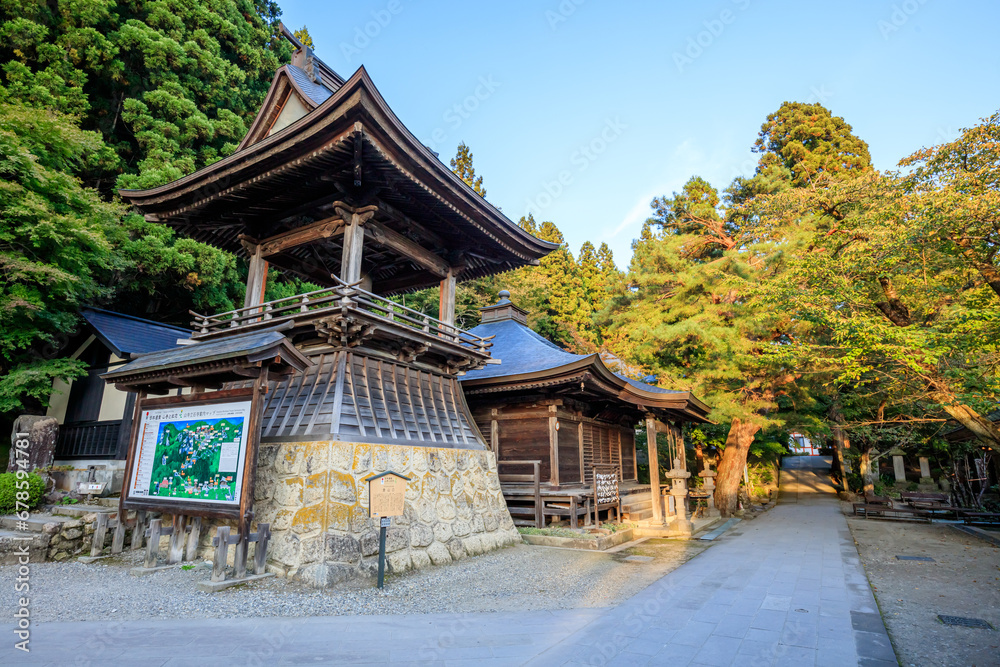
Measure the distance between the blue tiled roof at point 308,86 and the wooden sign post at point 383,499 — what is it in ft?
23.6

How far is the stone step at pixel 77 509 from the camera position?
8.93m

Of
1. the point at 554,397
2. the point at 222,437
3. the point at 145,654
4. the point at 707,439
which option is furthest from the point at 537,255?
the point at 707,439

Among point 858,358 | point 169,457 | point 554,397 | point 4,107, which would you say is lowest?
point 169,457

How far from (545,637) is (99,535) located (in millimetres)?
7519

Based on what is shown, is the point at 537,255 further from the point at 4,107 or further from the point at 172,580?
the point at 4,107

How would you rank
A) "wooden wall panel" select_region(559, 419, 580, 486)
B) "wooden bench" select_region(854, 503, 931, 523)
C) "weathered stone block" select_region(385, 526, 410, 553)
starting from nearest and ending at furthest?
"weathered stone block" select_region(385, 526, 410, 553)
"wooden wall panel" select_region(559, 419, 580, 486)
"wooden bench" select_region(854, 503, 931, 523)

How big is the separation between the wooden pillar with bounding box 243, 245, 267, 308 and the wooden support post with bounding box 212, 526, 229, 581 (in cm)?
Answer: 479

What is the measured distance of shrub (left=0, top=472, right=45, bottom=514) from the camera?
9.16m

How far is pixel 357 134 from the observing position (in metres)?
6.88

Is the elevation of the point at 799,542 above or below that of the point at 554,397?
below

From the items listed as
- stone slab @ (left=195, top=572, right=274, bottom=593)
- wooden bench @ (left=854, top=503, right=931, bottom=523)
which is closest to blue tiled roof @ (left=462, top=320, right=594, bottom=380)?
stone slab @ (left=195, top=572, right=274, bottom=593)

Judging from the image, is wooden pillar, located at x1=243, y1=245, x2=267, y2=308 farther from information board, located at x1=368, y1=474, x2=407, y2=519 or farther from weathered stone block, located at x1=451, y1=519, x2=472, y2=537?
weathered stone block, located at x1=451, y1=519, x2=472, y2=537

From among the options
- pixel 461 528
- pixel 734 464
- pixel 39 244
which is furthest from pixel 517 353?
pixel 39 244

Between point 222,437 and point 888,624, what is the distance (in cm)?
824
